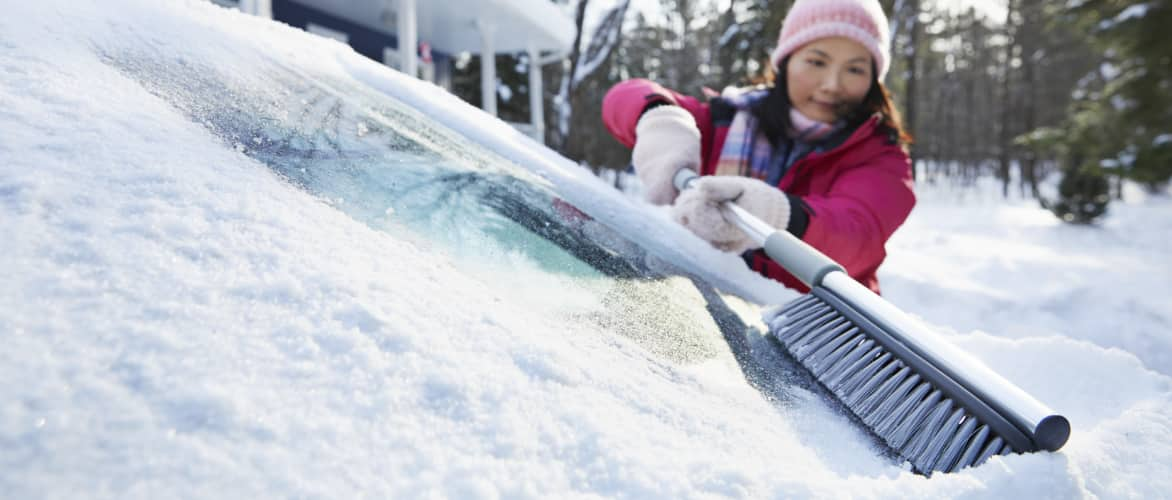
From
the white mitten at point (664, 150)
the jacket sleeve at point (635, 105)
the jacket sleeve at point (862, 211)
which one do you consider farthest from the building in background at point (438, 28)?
the jacket sleeve at point (862, 211)

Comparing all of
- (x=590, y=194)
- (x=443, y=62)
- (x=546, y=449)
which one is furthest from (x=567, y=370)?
(x=443, y=62)

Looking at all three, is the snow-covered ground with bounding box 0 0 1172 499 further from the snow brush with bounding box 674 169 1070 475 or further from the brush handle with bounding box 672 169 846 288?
the brush handle with bounding box 672 169 846 288

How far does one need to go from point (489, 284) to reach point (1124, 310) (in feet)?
14.7

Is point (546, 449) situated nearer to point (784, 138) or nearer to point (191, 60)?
point (191, 60)

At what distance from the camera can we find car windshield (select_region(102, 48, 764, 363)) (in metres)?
0.76

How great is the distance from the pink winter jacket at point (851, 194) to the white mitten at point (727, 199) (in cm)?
12

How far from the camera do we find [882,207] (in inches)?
71.4

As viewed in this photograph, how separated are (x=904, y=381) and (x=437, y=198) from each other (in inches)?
30.0

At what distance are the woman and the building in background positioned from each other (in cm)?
511

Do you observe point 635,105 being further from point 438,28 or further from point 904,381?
point 438,28

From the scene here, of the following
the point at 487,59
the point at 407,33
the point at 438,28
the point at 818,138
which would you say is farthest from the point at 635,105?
the point at 438,28

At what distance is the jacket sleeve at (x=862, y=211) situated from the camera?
1638 mm

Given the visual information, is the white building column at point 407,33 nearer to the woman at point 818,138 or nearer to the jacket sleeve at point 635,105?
the jacket sleeve at point 635,105

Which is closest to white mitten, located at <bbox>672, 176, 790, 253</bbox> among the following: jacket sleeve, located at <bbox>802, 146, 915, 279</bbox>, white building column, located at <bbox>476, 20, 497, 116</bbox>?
jacket sleeve, located at <bbox>802, 146, 915, 279</bbox>
